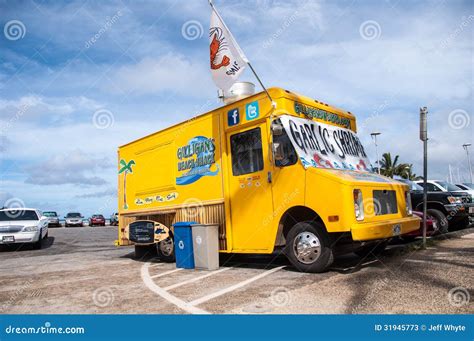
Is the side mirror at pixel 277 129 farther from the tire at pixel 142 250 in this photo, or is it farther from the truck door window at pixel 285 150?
the tire at pixel 142 250

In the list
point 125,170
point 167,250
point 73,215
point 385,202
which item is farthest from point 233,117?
point 73,215

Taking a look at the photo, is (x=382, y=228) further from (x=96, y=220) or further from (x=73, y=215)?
(x=96, y=220)

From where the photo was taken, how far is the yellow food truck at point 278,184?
6074 mm

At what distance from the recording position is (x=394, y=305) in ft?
→ 13.5

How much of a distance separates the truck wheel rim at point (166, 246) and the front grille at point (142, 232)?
0.23m

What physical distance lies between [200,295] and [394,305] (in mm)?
2303

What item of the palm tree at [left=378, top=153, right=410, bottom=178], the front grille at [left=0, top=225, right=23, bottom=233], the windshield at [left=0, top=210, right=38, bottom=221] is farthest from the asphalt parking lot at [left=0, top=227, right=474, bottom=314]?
the palm tree at [left=378, top=153, right=410, bottom=178]

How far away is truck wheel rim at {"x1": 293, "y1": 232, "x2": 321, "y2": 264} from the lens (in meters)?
6.17

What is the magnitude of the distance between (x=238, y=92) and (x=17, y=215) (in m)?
10.4

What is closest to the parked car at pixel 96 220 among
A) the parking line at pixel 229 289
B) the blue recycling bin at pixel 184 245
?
the blue recycling bin at pixel 184 245

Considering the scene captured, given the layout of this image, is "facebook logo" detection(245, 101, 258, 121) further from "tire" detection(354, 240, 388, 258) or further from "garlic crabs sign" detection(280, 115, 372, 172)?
"tire" detection(354, 240, 388, 258)
